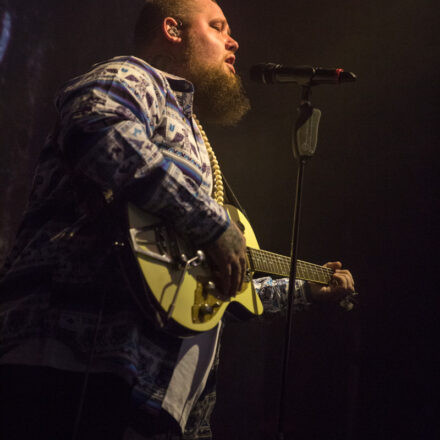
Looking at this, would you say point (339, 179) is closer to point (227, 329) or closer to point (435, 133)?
point (435, 133)

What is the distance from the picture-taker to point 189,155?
1328 mm

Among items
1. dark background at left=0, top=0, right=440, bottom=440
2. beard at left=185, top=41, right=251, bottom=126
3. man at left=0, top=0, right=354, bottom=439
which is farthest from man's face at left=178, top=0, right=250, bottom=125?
dark background at left=0, top=0, right=440, bottom=440

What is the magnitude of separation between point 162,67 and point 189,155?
2.25ft

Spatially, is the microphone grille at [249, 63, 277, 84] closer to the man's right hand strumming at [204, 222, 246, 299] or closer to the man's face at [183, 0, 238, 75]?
the man's face at [183, 0, 238, 75]

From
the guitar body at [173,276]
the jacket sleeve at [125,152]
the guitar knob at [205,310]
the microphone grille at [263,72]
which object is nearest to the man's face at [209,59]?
the microphone grille at [263,72]

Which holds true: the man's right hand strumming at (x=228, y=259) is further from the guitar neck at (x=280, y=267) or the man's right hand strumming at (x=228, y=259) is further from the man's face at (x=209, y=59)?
the man's face at (x=209, y=59)

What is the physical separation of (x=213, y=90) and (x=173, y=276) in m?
1.09

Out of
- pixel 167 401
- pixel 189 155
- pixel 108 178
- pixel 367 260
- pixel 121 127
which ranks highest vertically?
pixel 367 260

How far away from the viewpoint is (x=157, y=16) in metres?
1.93

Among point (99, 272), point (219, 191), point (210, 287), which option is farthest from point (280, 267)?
point (99, 272)

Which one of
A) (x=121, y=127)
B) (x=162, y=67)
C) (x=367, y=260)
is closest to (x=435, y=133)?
(x=367, y=260)

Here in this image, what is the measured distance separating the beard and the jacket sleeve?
2.22 feet

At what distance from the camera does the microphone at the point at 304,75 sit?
1658mm

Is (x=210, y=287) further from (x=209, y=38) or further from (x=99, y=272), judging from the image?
(x=209, y=38)
